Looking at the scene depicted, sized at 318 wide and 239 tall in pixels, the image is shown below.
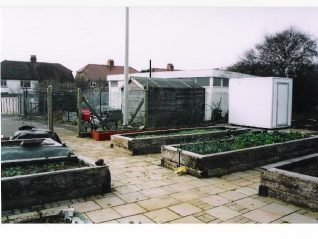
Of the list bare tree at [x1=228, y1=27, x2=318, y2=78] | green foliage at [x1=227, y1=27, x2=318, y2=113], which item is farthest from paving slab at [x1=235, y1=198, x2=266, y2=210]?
bare tree at [x1=228, y1=27, x2=318, y2=78]

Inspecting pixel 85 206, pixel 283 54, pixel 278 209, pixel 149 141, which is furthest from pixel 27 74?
pixel 278 209

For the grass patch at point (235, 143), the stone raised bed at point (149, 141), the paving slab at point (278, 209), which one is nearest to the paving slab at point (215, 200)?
the paving slab at point (278, 209)

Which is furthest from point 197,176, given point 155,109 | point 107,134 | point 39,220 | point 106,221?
point 155,109

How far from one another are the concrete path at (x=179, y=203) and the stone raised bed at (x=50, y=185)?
140 mm

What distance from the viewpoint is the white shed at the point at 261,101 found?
16.0 m

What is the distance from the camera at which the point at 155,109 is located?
50.3 ft

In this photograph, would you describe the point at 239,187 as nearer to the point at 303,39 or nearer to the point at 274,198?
the point at 274,198

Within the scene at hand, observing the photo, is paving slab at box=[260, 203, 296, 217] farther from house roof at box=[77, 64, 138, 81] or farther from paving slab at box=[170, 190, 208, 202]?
house roof at box=[77, 64, 138, 81]

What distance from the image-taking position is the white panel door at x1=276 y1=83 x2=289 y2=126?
16245mm

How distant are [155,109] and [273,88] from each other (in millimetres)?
5944

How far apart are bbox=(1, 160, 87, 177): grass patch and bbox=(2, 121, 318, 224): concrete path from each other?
0.82m

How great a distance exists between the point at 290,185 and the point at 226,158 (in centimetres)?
210

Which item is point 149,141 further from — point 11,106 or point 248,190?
point 11,106

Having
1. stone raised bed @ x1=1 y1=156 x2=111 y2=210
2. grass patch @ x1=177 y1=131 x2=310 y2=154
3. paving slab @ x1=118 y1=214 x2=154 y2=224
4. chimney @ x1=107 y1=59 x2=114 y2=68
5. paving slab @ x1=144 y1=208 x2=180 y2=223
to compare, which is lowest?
paving slab @ x1=118 y1=214 x2=154 y2=224
